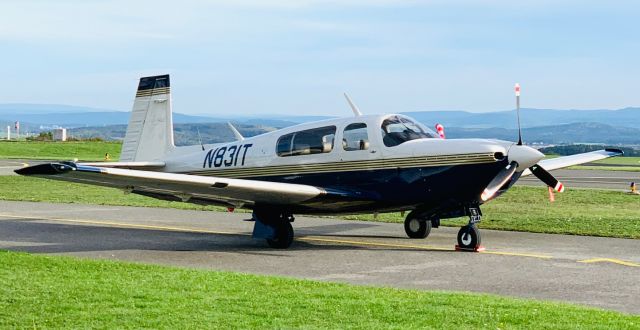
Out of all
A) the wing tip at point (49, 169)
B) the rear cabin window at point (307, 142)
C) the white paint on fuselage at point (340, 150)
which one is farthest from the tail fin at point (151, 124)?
the wing tip at point (49, 169)

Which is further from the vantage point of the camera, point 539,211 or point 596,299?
point 539,211

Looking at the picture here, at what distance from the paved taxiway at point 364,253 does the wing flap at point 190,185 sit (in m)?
0.89

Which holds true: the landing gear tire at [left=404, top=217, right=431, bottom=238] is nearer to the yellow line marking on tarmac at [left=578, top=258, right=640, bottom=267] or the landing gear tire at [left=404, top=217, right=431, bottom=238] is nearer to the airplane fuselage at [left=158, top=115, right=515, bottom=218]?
the airplane fuselage at [left=158, top=115, right=515, bottom=218]

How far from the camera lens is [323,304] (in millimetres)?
8492

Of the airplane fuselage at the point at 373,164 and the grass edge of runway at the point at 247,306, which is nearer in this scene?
the grass edge of runway at the point at 247,306

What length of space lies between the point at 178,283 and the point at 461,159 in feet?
18.8

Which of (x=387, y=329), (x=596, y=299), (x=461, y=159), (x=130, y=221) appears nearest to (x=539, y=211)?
(x=461, y=159)

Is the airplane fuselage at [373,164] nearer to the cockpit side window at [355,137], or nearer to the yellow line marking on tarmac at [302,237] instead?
the cockpit side window at [355,137]

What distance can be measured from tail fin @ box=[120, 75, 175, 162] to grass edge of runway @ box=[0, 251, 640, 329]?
808 cm

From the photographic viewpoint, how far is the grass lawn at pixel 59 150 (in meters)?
65.7

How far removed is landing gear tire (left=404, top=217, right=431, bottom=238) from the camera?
52.8 ft

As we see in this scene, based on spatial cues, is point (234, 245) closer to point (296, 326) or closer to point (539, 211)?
point (296, 326)

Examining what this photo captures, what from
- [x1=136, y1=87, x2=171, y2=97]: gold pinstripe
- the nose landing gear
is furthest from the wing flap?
[x1=136, y1=87, x2=171, y2=97]: gold pinstripe

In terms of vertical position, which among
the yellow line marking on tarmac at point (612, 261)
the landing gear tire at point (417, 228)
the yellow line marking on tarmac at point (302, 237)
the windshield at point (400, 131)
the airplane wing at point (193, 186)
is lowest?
the yellow line marking on tarmac at point (302, 237)
